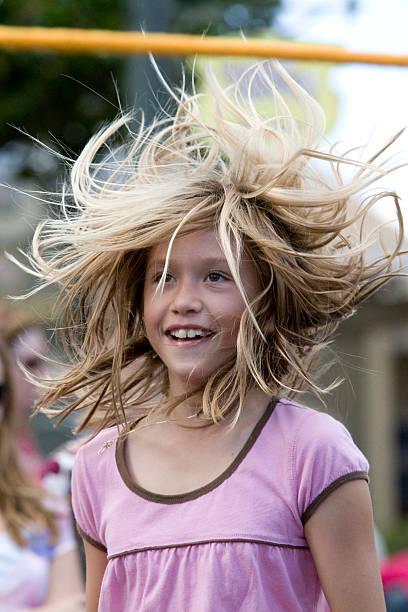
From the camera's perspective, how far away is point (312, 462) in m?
A: 1.54

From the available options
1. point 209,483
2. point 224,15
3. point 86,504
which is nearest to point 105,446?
point 86,504

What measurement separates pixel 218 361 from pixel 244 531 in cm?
32

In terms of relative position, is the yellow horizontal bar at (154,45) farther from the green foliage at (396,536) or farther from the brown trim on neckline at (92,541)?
the green foliage at (396,536)

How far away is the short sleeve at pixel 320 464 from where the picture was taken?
1.52 meters

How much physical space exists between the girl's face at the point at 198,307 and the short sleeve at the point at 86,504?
287 millimetres

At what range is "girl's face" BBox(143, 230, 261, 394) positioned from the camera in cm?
167

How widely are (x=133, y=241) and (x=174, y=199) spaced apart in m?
0.11

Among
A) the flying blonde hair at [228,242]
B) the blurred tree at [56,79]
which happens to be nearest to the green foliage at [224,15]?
the blurred tree at [56,79]

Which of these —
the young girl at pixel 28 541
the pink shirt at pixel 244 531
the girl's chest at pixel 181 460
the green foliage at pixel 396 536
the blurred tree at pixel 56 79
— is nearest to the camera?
the pink shirt at pixel 244 531

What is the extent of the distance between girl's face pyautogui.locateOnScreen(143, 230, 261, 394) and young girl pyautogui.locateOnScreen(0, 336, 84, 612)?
4.80 ft

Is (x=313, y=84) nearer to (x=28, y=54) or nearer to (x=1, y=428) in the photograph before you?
(x=1, y=428)

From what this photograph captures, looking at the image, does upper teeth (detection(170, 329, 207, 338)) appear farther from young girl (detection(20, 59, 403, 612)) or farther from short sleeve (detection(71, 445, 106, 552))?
short sleeve (detection(71, 445, 106, 552))

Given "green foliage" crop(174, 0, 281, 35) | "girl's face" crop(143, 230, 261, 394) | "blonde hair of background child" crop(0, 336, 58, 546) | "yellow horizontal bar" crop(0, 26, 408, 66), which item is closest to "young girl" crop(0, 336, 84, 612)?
"blonde hair of background child" crop(0, 336, 58, 546)

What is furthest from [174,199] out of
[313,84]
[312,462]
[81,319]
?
[313,84]
